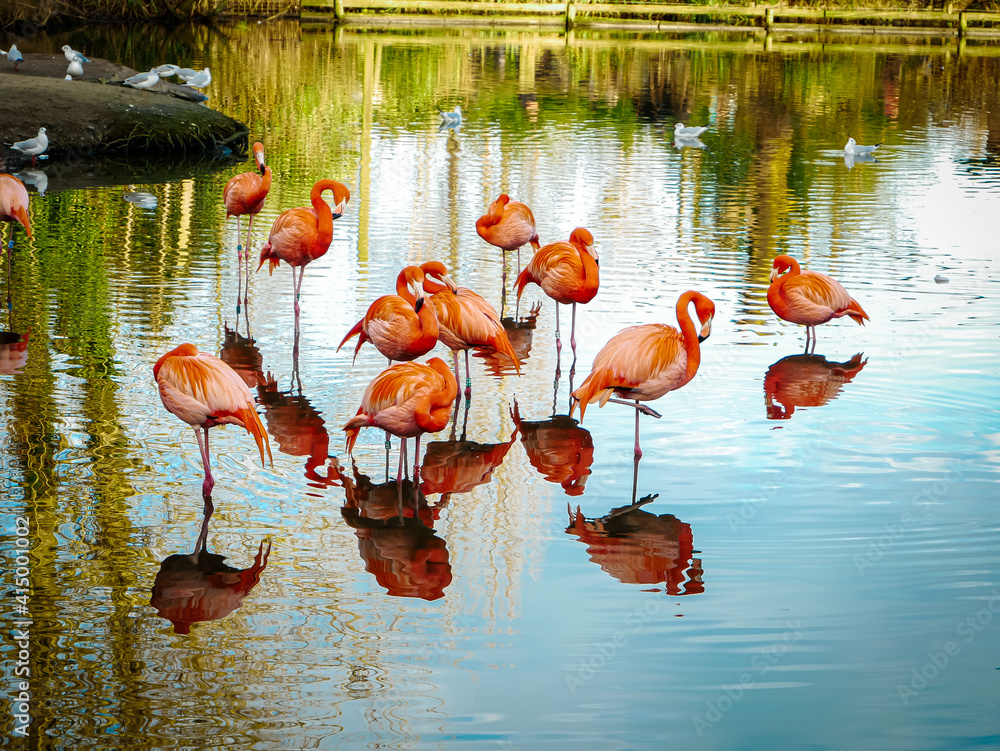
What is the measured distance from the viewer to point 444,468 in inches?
214

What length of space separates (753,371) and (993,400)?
130 cm

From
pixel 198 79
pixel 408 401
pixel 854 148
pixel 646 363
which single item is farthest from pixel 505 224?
pixel 198 79

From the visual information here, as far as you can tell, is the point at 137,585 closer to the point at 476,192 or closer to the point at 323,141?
the point at 476,192

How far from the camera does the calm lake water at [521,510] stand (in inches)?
137

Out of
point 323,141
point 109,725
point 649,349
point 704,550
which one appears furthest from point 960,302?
point 323,141

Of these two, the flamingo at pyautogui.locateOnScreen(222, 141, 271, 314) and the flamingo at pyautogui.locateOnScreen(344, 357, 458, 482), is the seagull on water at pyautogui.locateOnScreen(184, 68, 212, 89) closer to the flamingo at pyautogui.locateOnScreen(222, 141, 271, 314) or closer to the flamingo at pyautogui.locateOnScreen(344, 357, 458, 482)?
the flamingo at pyautogui.locateOnScreen(222, 141, 271, 314)

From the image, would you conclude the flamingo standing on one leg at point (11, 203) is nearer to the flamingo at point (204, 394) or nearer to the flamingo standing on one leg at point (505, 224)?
the flamingo standing on one leg at point (505, 224)

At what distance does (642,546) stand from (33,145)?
9712 mm

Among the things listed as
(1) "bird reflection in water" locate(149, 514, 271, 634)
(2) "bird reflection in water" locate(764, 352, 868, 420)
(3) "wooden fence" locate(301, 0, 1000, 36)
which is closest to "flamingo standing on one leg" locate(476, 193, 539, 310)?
(2) "bird reflection in water" locate(764, 352, 868, 420)

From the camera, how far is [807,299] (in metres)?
7.11

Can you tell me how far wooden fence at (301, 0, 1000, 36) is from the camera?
34938 mm

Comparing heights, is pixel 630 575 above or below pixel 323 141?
below
